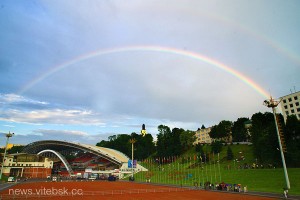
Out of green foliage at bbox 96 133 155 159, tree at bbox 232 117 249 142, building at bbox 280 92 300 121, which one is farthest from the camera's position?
green foliage at bbox 96 133 155 159

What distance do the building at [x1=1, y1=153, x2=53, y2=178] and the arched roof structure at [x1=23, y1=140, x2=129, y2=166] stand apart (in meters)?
20.6

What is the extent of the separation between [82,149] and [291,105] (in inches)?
4506

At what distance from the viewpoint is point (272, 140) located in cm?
5856

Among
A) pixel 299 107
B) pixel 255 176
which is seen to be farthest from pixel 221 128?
pixel 255 176

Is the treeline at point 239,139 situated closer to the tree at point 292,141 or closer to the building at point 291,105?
the tree at point 292,141

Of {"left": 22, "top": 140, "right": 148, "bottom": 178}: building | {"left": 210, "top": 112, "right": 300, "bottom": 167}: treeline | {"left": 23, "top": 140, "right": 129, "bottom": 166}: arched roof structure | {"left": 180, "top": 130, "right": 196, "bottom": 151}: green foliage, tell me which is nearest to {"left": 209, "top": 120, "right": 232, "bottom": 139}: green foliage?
{"left": 180, "top": 130, "right": 196, "bottom": 151}: green foliage

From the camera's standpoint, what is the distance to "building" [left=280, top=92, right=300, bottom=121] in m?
106

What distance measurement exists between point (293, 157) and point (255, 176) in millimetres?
11155

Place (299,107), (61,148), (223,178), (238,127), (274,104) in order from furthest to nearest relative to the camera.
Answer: (61,148), (238,127), (299,107), (223,178), (274,104)

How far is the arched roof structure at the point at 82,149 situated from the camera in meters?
128

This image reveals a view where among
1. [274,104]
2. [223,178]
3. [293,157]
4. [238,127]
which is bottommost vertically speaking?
[223,178]

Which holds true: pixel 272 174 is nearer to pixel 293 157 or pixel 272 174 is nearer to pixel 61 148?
pixel 293 157

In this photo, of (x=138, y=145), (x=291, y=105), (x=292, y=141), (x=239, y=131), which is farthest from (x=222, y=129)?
(x=292, y=141)

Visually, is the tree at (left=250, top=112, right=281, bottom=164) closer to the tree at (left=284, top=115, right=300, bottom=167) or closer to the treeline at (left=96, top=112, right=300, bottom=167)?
the treeline at (left=96, top=112, right=300, bottom=167)
